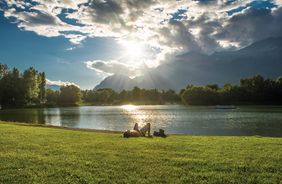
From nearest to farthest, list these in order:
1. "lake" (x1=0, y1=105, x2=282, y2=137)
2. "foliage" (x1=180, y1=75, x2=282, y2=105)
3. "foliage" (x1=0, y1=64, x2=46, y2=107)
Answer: "lake" (x1=0, y1=105, x2=282, y2=137), "foliage" (x1=0, y1=64, x2=46, y2=107), "foliage" (x1=180, y1=75, x2=282, y2=105)

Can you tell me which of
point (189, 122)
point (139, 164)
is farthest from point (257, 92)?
point (139, 164)

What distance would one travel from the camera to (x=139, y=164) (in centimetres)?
1554

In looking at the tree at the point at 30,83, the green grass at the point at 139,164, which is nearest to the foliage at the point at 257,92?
the tree at the point at 30,83

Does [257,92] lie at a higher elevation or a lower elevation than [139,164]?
higher

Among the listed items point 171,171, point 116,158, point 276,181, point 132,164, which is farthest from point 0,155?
point 276,181

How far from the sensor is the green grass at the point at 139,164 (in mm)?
13117

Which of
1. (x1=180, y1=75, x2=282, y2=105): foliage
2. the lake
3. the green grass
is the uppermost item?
(x1=180, y1=75, x2=282, y2=105): foliage

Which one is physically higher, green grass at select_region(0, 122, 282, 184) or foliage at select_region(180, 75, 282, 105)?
foliage at select_region(180, 75, 282, 105)

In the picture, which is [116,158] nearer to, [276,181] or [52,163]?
[52,163]

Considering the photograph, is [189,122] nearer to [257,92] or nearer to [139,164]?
[139,164]

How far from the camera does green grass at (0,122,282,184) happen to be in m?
13.1

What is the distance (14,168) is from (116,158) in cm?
537

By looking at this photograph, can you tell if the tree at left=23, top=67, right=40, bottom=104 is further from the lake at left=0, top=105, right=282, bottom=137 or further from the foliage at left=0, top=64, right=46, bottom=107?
the lake at left=0, top=105, right=282, bottom=137

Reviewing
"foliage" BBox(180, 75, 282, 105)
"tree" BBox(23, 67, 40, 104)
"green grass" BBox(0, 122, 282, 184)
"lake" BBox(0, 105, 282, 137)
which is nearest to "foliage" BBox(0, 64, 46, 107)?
"tree" BBox(23, 67, 40, 104)
